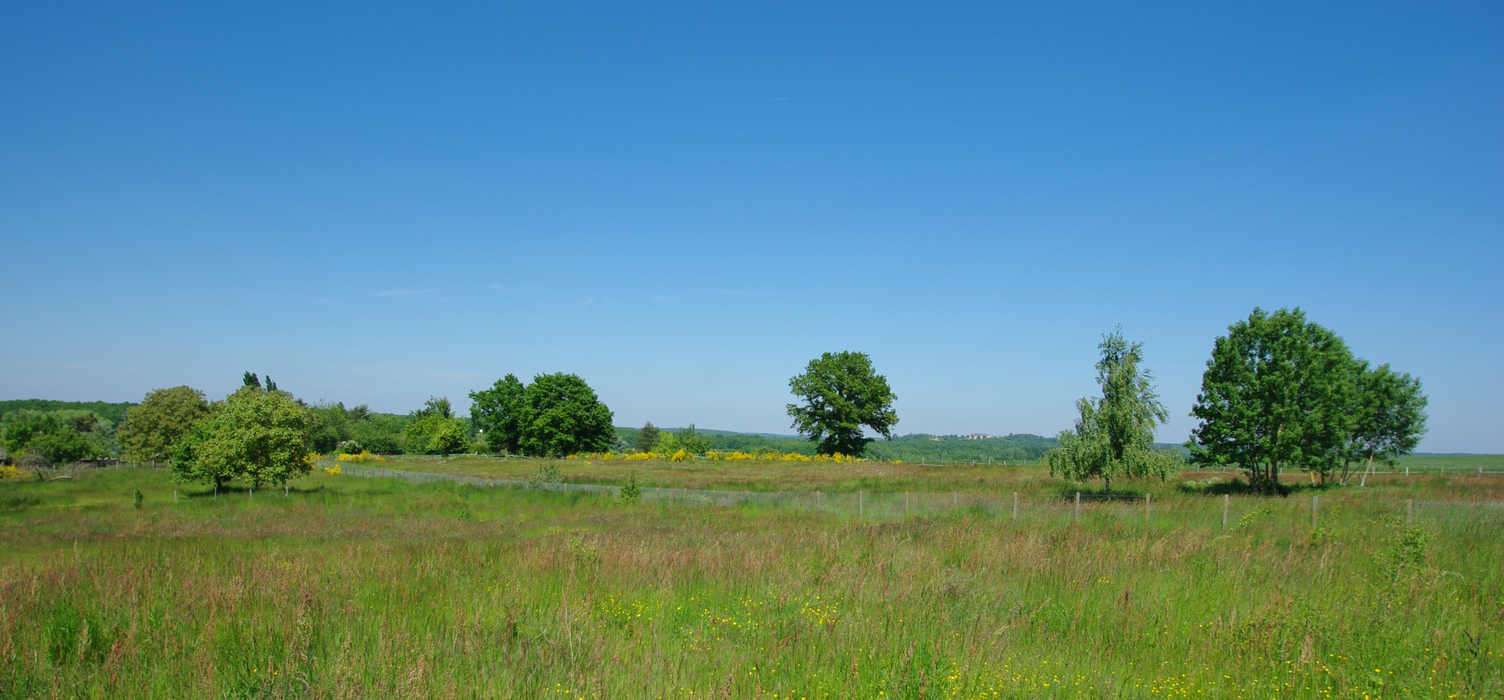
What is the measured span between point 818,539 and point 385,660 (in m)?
8.91

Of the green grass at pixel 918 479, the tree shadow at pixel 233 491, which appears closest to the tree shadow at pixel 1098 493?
the green grass at pixel 918 479

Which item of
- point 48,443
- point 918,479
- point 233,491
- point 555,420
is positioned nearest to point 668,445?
point 555,420

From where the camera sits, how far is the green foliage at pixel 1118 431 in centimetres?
2919

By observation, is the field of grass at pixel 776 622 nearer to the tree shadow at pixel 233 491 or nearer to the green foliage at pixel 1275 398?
the green foliage at pixel 1275 398

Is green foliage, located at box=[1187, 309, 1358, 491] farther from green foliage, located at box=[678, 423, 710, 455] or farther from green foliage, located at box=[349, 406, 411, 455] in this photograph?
green foliage, located at box=[349, 406, 411, 455]

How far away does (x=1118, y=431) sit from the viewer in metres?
29.9

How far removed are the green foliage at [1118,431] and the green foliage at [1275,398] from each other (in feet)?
27.9

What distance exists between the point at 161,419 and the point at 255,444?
44.7m

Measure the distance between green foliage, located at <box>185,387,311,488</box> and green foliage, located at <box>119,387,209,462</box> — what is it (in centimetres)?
3858

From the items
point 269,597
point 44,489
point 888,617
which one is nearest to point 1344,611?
point 888,617

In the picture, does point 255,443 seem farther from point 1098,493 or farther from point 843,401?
point 843,401

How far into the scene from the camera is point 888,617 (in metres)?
6.32

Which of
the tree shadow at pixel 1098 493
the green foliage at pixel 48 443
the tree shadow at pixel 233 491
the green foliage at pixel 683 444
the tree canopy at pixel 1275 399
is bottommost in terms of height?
the green foliage at pixel 48 443

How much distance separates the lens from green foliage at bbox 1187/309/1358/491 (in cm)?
3434
